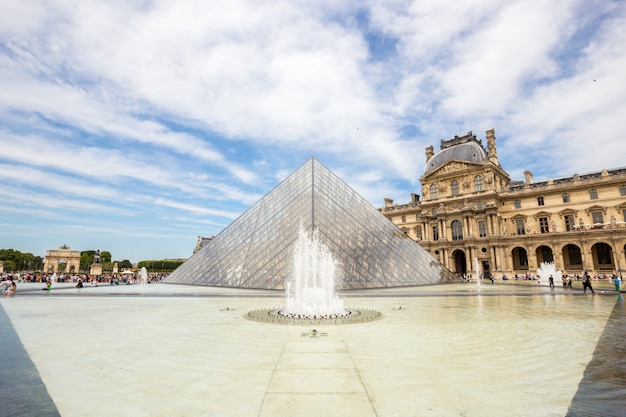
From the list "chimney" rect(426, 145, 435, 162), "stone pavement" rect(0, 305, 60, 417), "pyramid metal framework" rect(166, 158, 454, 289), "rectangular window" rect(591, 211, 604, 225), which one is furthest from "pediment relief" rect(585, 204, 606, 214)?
"stone pavement" rect(0, 305, 60, 417)

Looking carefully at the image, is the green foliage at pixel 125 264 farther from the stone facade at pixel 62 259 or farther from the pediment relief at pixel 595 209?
the pediment relief at pixel 595 209

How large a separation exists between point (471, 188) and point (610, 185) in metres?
14.5

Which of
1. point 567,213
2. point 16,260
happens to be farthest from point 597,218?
point 16,260

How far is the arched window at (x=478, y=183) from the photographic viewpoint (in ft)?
149

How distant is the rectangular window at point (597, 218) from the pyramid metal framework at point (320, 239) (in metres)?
22.8

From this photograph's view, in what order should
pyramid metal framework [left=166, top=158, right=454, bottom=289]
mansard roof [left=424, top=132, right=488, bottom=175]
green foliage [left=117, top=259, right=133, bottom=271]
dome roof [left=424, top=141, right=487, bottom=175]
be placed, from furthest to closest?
green foliage [left=117, top=259, right=133, bottom=271], mansard roof [left=424, top=132, right=488, bottom=175], dome roof [left=424, top=141, right=487, bottom=175], pyramid metal framework [left=166, top=158, right=454, bottom=289]

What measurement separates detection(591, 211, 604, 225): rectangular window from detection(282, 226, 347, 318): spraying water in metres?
36.0

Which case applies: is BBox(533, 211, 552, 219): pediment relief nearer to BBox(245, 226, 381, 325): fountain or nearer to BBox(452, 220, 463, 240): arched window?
BBox(452, 220, 463, 240): arched window

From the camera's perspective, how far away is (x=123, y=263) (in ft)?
296

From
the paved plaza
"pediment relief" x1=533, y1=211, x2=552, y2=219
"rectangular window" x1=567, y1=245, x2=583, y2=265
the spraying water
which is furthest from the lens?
"pediment relief" x1=533, y1=211, x2=552, y2=219

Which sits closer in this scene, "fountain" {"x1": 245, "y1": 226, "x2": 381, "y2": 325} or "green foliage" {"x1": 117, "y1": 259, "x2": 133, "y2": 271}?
"fountain" {"x1": 245, "y1": 226, "x2": 381, "y2": 325}

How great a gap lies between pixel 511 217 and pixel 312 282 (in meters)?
38.0

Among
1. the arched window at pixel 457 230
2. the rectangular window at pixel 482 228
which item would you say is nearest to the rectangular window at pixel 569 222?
the rectangular window at pixel 482 228

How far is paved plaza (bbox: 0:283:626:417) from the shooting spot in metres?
3.34
